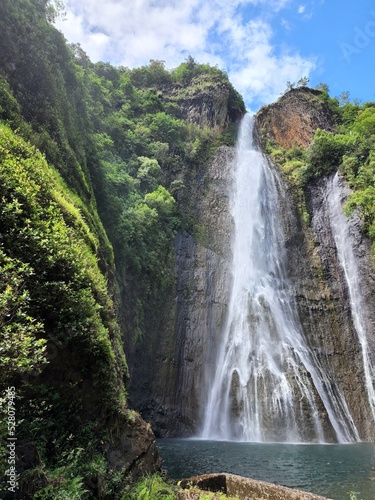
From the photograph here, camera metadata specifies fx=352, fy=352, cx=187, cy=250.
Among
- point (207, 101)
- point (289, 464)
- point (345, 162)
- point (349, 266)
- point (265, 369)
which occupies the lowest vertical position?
point (289, 464)

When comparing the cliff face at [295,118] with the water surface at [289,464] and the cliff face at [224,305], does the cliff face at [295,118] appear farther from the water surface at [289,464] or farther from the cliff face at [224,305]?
the water surface at [289,464]

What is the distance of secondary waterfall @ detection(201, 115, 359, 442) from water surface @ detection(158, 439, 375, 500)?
1939mm

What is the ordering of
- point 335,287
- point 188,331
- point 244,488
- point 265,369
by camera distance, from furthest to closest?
point 335,287
point 188,331
point 265,369
point 244,488

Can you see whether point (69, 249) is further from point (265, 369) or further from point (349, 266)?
point (349, 266)

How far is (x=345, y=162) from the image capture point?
26.9 meters

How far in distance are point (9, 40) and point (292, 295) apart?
19.1 metres

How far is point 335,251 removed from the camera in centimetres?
2370

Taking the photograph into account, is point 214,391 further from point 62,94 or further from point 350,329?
point 62,94

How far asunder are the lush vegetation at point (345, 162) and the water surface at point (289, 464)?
45.7 feet

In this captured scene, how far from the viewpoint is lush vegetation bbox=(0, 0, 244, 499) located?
471 centimetres

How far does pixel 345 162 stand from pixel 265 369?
1767 cm

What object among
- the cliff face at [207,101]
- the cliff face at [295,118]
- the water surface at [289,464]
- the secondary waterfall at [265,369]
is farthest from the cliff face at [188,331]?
the cliff face at [295,118]

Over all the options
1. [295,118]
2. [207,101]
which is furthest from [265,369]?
[295,118]

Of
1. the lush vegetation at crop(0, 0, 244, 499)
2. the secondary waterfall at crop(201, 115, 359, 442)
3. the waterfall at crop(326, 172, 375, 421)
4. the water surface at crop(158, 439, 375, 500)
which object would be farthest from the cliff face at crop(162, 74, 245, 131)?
the water surface at crop(158, 439, 375, 500)
